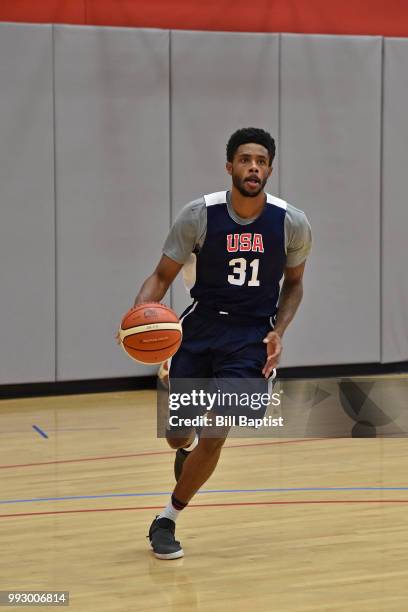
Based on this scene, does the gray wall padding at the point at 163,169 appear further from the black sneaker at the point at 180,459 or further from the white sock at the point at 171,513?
the white sock at the point at 171,513

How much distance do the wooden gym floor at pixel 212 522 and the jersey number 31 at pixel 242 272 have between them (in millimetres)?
1195

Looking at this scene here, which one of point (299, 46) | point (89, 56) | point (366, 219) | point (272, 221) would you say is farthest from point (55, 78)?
point (272, 221)

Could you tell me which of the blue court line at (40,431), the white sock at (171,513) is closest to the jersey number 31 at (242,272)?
the white sock at (171,513)

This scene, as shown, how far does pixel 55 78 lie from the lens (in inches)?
374

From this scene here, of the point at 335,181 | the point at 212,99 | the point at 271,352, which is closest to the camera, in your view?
the point at 271,352

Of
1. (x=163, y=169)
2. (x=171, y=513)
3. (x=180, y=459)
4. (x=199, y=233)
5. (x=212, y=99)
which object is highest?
(x=212, y=99)

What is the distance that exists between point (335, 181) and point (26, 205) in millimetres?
2832

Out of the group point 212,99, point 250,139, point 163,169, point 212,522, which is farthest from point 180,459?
point 212,99

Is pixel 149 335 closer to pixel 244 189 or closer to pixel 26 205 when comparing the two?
pixel 244 189

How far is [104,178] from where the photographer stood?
973 cm

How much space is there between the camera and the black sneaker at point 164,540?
5152 mm

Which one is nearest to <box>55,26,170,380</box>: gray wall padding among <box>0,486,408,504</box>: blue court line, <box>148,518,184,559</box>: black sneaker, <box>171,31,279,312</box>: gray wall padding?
<box>171,31,279,312</box>: gray wall padding

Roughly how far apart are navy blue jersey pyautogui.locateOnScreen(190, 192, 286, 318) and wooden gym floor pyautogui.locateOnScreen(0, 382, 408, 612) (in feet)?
3.66

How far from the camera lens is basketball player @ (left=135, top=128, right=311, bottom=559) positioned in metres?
5.16
